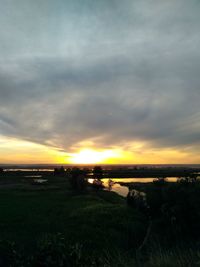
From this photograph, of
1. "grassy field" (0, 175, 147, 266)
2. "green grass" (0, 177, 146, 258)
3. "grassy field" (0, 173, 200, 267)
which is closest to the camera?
"grassy field" (0, 173, 200, 267)

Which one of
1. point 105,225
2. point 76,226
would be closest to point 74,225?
point 76,226

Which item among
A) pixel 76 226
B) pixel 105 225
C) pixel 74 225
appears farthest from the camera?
pixel 105 225

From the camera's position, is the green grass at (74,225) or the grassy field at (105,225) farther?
the green grass at (74,225)

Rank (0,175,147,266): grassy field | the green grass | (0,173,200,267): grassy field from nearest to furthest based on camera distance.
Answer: (0,173,200,267): grassy field < (0,175,147,266): grassy field < the green grass

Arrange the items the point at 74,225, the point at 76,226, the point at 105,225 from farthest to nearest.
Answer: the point at 105,225
the point at 74,225
the point at 76,226

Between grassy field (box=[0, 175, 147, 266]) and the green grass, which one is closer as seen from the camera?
grassy field (box=[0, 175, 147, 266])

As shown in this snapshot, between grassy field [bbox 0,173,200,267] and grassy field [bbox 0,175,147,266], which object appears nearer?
grassy field [bbox 0,173,200,267]

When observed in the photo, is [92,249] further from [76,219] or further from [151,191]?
[151,191]

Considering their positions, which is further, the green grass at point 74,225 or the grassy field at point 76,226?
the green grass at point 74,225

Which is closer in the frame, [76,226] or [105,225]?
[76,226]

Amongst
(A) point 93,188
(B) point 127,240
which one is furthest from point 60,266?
(A) point 93,188

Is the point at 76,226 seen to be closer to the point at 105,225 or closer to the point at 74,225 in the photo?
the point at 74,225

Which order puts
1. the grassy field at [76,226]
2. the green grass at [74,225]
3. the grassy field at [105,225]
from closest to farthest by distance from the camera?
the grassy field at [105,225] → the grassy field at [76,226] → the green grass at [74,225]

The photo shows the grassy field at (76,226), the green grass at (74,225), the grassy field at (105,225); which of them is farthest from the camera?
the green grass at (74,225)
